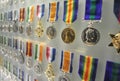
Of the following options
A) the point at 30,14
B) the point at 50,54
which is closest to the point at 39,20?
the point at 30,14

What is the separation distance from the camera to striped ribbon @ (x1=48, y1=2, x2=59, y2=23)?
2.50m

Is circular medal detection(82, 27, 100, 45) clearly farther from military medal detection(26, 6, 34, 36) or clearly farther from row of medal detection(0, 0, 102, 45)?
military medal detection(26, 6, 34, 36)

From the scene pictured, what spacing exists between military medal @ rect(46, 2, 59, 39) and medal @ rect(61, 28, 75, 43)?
0.79ft

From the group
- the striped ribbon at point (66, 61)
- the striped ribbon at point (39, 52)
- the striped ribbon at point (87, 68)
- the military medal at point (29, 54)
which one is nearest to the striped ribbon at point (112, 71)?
the striped ribbon at point (87, 68)

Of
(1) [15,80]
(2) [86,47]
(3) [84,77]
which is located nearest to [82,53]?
(2) [86,47]

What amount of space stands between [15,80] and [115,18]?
2671mm

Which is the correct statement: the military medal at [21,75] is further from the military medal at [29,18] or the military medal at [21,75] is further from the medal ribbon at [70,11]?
the medal ribbon at [70,11]

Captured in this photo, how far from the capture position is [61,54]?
2420 millimetres

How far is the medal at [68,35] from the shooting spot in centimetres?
219

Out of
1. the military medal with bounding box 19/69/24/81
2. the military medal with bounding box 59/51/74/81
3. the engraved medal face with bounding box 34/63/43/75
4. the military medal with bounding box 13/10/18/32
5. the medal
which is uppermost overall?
the military medal with bounding box 13/10/18/32

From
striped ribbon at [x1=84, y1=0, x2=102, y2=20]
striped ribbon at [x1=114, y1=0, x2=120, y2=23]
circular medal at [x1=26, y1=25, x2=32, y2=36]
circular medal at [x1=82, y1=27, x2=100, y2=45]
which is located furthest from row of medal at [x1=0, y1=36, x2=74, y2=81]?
striped ribbon at [x1=114, y1=0, x2=120, y2=23]

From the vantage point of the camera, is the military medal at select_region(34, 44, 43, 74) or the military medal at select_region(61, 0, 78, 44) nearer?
the military medal at select_region(61, 0, 78, 44)

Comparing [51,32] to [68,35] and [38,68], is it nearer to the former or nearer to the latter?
[68,35]

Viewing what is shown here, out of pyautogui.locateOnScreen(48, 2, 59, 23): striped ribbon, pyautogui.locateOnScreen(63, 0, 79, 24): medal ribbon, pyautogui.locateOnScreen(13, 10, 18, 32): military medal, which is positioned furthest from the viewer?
pyautogui.locateOnScreen(13, 10, 18, 32): military medal
